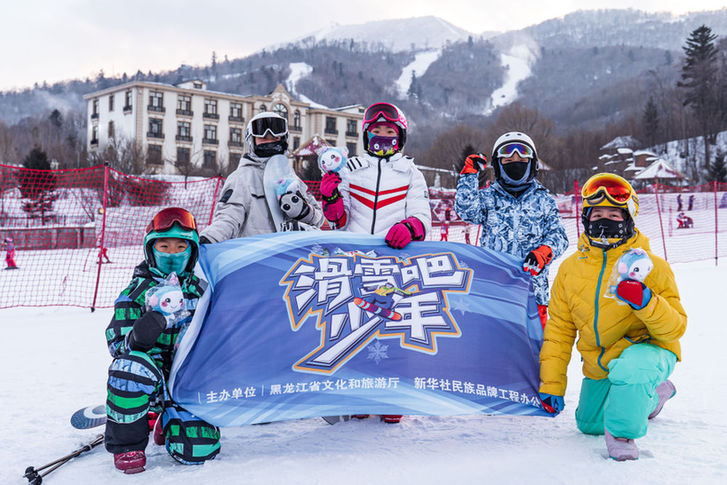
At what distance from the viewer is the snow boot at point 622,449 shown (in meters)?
2.94

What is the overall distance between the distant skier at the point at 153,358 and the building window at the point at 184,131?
58.5m

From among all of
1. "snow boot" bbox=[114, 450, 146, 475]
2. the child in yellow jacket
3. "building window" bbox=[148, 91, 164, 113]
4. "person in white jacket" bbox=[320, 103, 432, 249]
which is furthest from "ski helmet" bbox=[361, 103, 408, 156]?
"building window" bbox=[148, 91, 164, 113]

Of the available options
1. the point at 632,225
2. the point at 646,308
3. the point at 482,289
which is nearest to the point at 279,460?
the point at 482,289

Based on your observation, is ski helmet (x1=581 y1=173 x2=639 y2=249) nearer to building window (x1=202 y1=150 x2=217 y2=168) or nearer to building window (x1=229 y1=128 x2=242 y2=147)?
building window (x1=202 y1=150 x2=217 y2=168)

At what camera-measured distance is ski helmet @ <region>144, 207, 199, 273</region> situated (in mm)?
3225

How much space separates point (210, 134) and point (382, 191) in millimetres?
59005

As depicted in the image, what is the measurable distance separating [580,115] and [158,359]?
124 metres

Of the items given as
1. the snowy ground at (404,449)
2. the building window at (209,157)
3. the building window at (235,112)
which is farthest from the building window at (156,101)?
the snowy ground at (404,449)

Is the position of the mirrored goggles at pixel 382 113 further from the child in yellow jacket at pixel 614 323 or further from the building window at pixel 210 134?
the building window at pixel 210 134

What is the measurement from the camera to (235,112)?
60.9m

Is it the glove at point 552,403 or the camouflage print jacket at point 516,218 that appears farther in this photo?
the camouflage print jacket at point 516,218

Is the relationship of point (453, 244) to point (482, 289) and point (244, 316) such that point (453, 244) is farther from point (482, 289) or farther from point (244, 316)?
point (244, 316)

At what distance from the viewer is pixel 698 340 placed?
241 inches

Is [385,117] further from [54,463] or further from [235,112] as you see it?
[235,112]
